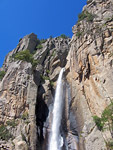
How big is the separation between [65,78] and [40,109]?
27.9 feet

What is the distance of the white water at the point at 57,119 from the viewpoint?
80.2 ft

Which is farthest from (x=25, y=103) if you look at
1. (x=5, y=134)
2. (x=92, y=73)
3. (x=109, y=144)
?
(x=109, y=144)

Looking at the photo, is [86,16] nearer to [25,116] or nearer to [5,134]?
[25,116]

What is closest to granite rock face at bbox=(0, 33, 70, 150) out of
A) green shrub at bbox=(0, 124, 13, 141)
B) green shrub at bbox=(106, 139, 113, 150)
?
green shrub at bbox=(0, 124, 13, 141)

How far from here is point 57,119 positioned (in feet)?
90.9

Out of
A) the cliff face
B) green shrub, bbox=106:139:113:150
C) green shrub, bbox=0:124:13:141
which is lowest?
green shrub, bbox=106:139:113:150

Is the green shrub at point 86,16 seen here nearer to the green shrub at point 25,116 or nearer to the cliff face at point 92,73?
the cliff face at point 92,73

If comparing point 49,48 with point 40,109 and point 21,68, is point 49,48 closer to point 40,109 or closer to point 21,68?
point 21,68

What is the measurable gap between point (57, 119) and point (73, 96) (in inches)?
188

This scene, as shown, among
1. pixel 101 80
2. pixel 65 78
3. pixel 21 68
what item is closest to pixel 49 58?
pixel 65 78

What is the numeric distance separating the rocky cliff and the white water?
77cm

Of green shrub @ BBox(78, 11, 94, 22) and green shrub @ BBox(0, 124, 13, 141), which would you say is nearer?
green shrub @ BBox(0, 124, 13, 141)

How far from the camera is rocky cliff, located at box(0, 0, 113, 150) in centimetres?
2198

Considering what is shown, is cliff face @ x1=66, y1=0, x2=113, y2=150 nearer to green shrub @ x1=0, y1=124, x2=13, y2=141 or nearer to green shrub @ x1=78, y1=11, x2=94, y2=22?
green shrub @ x1=78, y1=11, x2=94, y2=22
